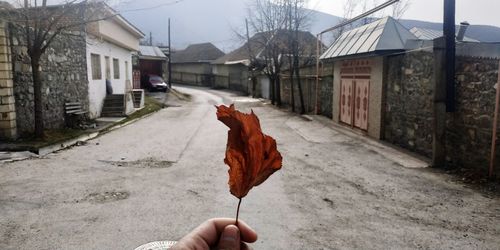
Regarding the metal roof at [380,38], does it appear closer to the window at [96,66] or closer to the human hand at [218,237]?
the window at [96,66]

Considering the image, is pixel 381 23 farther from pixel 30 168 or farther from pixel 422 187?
pixel 30 168

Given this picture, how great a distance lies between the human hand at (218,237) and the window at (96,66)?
18934 mm

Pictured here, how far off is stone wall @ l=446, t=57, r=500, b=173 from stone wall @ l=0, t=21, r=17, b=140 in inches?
427

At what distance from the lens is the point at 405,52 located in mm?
11289

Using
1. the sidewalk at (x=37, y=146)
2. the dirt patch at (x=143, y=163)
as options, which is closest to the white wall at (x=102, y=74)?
the sidewalk at (x=37, y=146)

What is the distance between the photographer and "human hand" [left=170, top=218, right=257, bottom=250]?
1.24 m

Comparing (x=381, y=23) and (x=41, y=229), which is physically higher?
(x=381, y=23)

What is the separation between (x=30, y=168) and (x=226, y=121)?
856 centimetres

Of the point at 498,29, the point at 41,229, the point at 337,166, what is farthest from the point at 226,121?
the point at 498,29

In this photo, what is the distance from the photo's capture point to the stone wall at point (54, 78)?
11.7 meters

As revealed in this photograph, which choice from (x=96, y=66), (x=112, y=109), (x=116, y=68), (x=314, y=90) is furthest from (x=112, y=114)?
(x=314, y=90)

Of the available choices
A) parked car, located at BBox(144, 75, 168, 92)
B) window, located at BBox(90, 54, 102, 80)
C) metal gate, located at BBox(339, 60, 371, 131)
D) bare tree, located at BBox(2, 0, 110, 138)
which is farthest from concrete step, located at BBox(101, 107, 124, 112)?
parked car, located at BBox(144, 75, 168, 92)

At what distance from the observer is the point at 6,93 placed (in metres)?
11.0

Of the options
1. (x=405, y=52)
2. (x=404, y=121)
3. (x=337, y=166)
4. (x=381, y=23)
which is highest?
(x=381, y=23)
